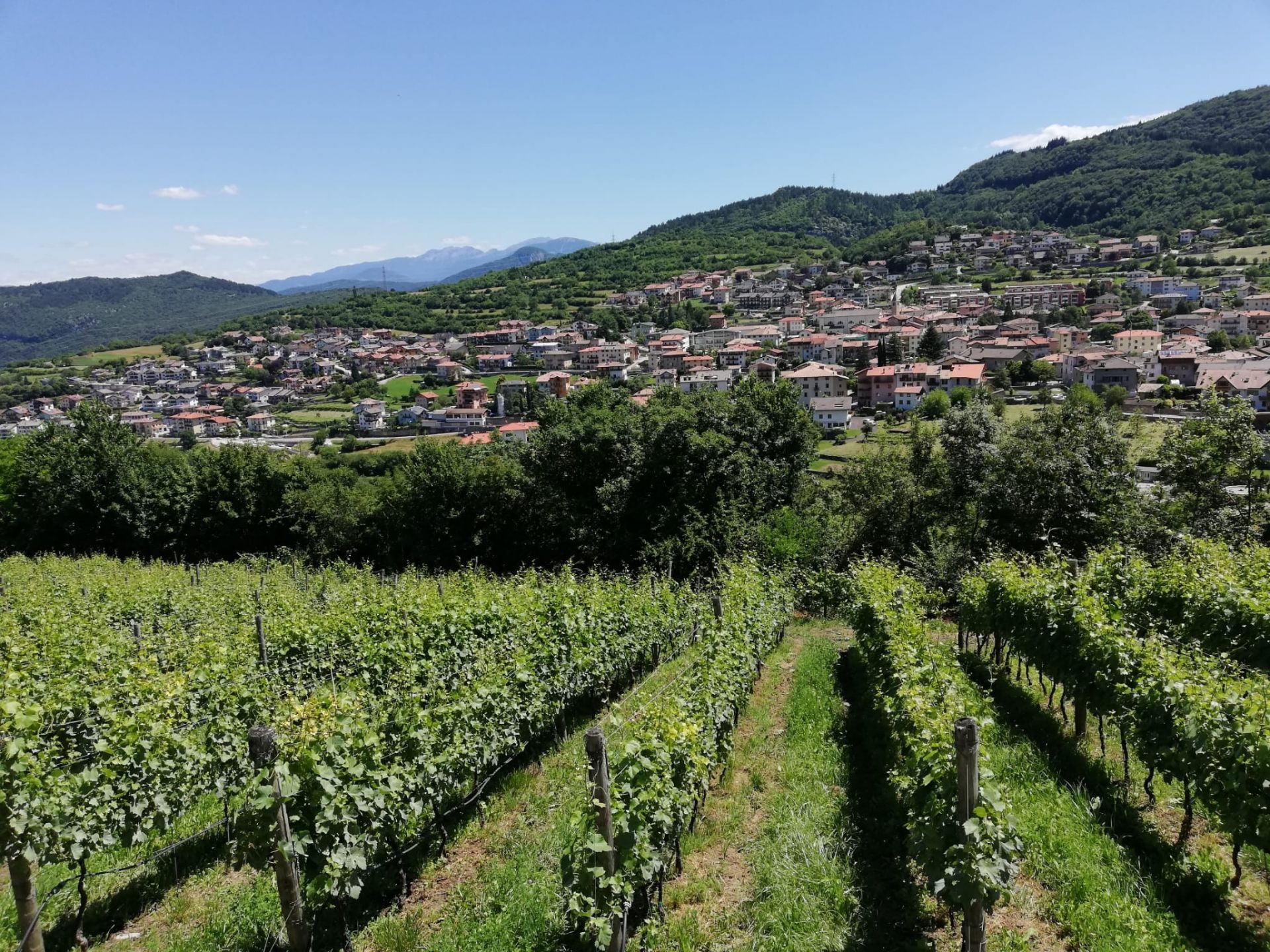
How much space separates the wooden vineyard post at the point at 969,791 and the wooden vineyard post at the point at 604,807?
211cm

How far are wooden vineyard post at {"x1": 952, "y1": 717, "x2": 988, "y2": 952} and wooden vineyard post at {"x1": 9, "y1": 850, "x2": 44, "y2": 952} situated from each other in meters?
5.50

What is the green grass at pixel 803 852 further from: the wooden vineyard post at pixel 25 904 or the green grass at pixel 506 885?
the wooden vineyard post at pixel 25 904

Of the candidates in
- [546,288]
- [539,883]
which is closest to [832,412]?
[539,883]

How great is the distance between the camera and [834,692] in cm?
996

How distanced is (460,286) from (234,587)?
18405cm

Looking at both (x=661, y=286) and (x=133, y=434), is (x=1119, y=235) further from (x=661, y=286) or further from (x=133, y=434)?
(x=133, y=434)


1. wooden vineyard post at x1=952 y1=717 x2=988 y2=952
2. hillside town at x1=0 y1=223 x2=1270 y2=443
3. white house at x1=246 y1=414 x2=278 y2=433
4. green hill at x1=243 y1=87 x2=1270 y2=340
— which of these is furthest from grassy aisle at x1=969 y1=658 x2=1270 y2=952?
green hill at x1=243 y1=87 x2=1270 y2=340

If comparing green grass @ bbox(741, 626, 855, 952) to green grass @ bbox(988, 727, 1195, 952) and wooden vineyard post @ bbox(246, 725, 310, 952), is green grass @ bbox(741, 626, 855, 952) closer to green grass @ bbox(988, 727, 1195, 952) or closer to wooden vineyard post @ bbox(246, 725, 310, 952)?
green grass @ bbox(988, 727, 1195, 952)

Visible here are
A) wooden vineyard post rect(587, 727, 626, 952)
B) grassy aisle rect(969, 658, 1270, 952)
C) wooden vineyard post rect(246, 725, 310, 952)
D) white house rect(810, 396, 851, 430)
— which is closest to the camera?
Answer: wooden vineyard post rect(246, 725, 310, 952)

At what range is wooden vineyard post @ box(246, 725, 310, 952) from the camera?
13.9ft

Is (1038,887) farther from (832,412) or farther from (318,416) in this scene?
(318,416)

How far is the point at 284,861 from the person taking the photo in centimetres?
426

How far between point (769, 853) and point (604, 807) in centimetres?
211

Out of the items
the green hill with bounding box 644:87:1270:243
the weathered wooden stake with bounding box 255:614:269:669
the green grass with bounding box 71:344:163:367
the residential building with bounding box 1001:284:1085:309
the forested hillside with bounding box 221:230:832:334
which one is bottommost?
the residential building with bounding box 1001:284:1085:309
